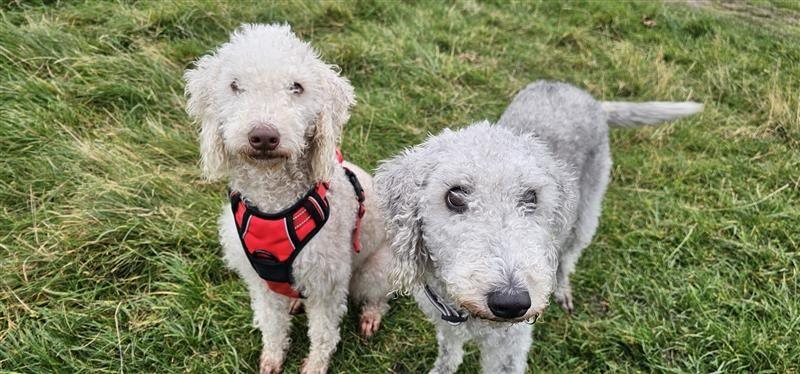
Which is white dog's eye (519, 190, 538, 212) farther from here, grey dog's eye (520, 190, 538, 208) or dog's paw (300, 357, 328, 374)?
dog's paw (300, 357, 328, 374)

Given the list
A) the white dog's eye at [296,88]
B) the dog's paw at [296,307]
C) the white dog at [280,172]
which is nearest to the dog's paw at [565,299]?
the white dog at [280,172]

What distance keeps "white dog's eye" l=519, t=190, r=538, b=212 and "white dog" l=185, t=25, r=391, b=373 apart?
1008 millimetres

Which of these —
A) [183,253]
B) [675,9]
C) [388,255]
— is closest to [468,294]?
[388,255]

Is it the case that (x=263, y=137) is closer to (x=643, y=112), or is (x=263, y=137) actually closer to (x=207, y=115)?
(x=207, y=115)

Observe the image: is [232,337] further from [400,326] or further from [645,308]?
[645,308]

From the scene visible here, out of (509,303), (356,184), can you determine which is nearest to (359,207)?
(356,184)

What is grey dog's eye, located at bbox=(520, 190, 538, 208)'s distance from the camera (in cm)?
211

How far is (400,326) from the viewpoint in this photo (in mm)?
3482

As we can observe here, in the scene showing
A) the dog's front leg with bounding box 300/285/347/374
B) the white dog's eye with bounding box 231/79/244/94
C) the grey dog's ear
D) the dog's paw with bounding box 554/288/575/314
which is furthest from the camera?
the dog's paw with bounding box 554/288/575/314

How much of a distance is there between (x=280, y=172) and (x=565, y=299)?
2.28m

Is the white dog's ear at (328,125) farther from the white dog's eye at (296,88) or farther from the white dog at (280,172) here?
the white dog's eye at (296,88)

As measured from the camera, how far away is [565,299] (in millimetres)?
3607

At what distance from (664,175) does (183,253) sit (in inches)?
167

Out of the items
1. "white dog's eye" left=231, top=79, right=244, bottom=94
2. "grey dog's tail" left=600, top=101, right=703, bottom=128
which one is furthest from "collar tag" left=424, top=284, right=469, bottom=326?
"grey dog's tail" left=600, top=101, right=703, bottom=128
